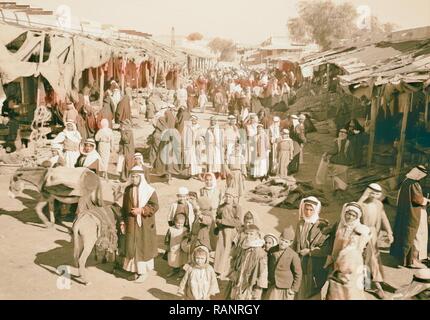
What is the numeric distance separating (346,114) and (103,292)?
5299 millimetres

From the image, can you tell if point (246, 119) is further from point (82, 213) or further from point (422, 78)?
point (82, 213)

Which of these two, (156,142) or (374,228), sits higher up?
(156,142)

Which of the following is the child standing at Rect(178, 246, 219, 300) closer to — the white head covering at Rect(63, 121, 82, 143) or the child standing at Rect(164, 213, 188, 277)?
the child standing at Rect(164, 213, 188, 277)

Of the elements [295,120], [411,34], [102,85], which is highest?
[411,34]

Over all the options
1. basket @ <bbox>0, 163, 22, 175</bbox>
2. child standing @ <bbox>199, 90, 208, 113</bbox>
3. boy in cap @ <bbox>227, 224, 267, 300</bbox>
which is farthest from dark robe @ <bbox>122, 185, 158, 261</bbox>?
child standing @ <bbox>199, 90, 208, 113</bbox>

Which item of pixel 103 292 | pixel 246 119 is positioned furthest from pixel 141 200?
pixel 246 119

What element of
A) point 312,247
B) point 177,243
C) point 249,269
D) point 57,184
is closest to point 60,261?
point 57,184

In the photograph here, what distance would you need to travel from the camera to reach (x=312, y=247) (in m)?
4.88

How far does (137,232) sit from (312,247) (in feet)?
6.64

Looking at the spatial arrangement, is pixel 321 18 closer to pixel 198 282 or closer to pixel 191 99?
pixel 191 99

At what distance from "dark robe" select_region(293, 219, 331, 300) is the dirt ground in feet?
3.05

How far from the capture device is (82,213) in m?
5.38

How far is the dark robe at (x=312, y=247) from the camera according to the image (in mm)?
4855

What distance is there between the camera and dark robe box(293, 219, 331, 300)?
486 centimetres
